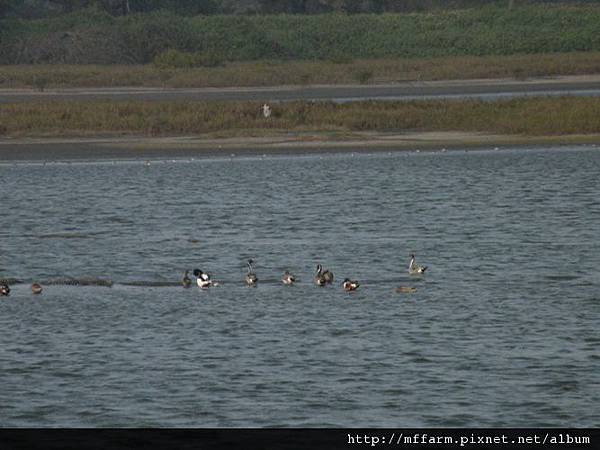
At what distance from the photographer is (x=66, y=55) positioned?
264 feet

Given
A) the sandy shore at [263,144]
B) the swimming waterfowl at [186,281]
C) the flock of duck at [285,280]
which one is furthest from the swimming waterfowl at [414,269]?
the sandy shore at [263,144]

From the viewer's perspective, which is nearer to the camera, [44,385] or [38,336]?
[44,385]

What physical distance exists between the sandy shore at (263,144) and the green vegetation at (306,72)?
22.0m

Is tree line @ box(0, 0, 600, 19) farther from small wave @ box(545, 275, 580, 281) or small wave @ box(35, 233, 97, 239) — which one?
small wave @ box(545, 275, 580, 281)

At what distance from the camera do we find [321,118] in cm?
4797

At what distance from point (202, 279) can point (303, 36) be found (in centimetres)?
6389

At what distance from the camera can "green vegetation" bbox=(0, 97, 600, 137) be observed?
46.7 metres

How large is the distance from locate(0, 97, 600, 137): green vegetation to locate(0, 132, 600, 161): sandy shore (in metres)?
0.87

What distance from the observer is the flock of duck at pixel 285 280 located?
69.6ft

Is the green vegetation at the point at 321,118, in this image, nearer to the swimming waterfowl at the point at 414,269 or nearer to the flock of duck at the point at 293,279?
the swimming waterfowl at the point at 414,269

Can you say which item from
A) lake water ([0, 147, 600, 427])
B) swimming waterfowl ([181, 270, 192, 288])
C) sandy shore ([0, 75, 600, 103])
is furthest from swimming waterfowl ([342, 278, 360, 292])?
sandy shore ([0, 75, 600, 103])
